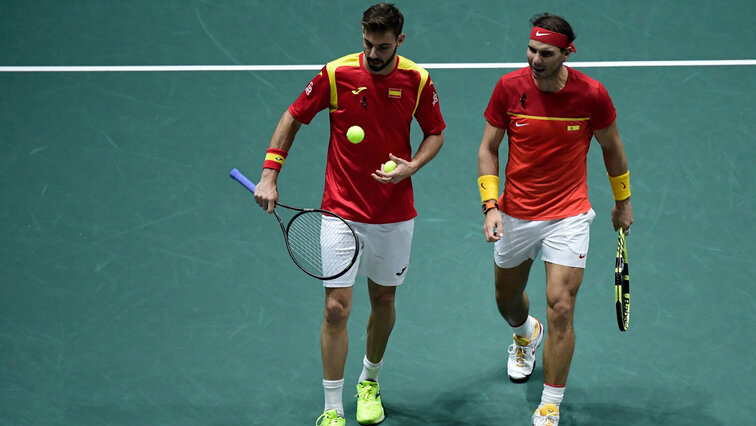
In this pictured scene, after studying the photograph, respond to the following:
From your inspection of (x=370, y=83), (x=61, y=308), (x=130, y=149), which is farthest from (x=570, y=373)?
(x=130, y=149)

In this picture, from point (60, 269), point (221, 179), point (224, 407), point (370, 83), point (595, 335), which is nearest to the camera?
point (370, 83)

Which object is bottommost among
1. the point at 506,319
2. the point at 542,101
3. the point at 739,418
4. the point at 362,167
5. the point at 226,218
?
the point at 739,418

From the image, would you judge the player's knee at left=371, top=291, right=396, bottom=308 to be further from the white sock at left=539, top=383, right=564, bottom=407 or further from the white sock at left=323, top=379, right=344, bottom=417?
the white sock at left=539, top=383, right=564, bottom=407

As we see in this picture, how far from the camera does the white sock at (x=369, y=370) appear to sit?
5.30 meters

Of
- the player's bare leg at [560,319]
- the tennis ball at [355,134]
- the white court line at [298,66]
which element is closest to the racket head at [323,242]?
the tennis ball at [355,134]

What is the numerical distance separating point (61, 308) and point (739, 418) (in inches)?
159

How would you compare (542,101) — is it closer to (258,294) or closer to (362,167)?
(362,167)

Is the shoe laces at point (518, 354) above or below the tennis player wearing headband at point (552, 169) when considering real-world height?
below

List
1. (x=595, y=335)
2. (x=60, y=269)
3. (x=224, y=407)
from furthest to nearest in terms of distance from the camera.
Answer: (x=60, y=269)
(x=595, y=335)
(x=224, y=407)

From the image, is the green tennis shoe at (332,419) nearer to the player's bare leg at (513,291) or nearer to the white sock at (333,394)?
the white sock at (333,394)

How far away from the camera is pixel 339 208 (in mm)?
4977

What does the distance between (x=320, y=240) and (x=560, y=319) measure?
129cm

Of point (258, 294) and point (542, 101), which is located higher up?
point (542, 101)

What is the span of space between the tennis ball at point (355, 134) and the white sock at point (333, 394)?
4.20 ft
